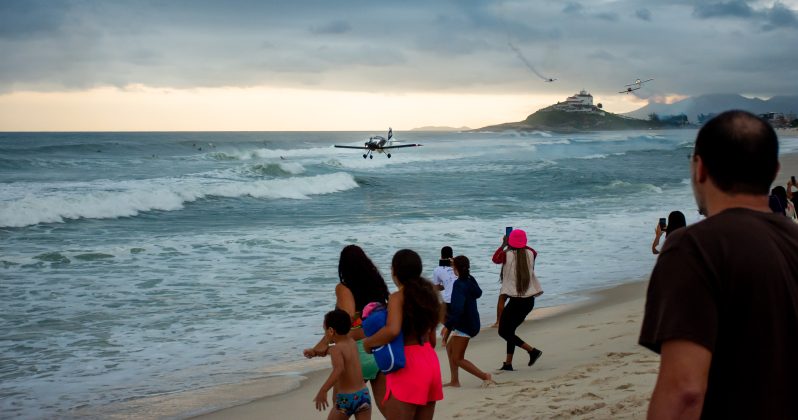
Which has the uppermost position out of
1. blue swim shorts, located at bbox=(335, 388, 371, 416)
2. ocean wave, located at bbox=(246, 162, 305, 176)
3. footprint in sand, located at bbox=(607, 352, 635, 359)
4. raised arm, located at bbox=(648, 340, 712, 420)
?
raised arm, located at bbox=(648, 340, 712, 420)

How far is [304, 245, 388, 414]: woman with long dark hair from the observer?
18.4ft

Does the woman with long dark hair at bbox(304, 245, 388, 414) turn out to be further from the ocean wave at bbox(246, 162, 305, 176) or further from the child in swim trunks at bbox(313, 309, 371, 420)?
the ocean wave at bbox(246, 162, 305, 176)

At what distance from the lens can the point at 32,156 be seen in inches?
2516

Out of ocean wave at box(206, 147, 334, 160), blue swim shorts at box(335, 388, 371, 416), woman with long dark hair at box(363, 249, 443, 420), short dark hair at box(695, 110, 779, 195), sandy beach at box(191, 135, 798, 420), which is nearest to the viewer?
short dark hair at box(695, 110, 779, 195)

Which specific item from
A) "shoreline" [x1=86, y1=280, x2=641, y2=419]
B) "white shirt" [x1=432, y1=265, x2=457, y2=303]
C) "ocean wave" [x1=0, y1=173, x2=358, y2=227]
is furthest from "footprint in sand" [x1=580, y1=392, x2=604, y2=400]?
"ocean wave" [x1=0, y1=173, x2=358, y2=227]

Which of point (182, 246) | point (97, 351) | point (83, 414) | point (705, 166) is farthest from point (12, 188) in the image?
point (705, 166)

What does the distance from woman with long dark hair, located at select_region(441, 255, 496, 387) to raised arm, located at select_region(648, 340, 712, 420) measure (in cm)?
565

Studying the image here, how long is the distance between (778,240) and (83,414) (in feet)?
24.4

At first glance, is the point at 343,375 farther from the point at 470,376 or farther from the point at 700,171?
the point at 470,376

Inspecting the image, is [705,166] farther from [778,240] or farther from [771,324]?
[771,324]

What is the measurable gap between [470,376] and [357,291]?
3.63 meters

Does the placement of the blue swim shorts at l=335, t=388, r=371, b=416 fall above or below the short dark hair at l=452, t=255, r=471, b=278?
below

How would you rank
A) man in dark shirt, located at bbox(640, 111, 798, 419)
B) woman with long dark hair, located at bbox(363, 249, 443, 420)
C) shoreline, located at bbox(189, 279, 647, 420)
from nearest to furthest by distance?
1. man in dark shirt, located at bbox(640, 111, 798, 419)
2. woman with long dark hair, located at bbox(363, 249, 443, 420)
3. shoreline, located at bbox(189, 279, 647, 420)

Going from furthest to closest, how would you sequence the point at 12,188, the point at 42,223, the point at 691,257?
the point at 12,188 → the point at 42,223 → the point at 691,257
